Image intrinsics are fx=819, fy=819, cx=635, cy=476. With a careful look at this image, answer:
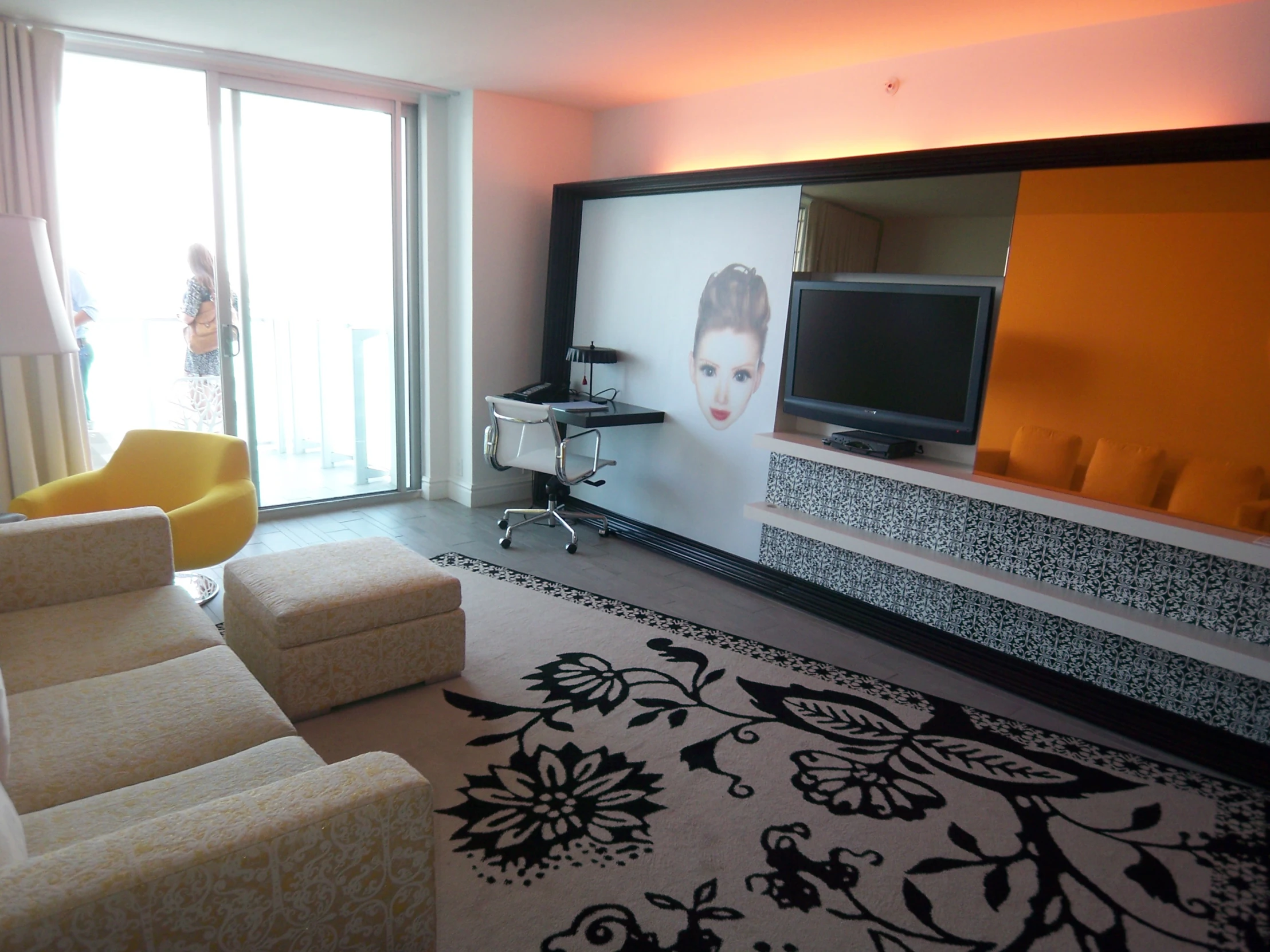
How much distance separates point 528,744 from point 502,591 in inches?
53.0

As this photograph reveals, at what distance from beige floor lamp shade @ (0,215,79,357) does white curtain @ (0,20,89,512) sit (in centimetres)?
85

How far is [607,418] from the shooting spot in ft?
14.3

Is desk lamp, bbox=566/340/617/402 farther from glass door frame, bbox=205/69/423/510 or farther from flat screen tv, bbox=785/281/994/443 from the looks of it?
flat screen tv, bbox=785/281/994/443

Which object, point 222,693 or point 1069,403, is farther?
point 1069,403

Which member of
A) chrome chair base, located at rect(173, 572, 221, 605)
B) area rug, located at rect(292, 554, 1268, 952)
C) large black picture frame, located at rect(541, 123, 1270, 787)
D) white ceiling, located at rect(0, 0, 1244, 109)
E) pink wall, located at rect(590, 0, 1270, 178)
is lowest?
area rug, located at rect(292, 554, 1268, 952)

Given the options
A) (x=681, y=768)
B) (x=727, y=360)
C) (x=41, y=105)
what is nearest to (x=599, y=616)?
(x=681, y=768)

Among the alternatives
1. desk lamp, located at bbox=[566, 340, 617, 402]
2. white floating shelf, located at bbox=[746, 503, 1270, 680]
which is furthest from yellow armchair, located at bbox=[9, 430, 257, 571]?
white floating shelf, located at bbox=[746, 503, 1270, 680]

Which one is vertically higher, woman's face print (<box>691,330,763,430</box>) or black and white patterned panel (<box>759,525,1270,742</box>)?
woman's face print (<box>691,330,763,430</box>)

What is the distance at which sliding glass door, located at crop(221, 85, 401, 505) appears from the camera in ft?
15.1

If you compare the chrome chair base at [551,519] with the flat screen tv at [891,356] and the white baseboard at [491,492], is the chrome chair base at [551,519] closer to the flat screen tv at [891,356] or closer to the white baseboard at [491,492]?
the white baseboard at [491,492]

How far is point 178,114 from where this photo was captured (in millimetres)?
4344

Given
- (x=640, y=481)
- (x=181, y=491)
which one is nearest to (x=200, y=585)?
(x=181, y=491)

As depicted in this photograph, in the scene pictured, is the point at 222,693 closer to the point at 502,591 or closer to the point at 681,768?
the point at 681,768

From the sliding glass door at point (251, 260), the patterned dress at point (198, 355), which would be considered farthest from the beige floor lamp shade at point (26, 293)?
the patterned dress at point (198, 355)
